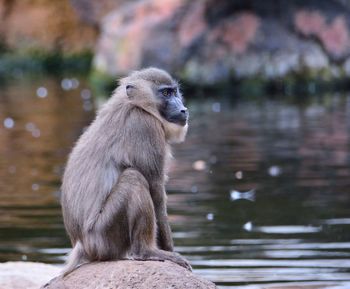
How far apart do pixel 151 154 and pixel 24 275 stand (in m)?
1.68

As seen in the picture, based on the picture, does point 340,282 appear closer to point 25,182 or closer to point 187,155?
point 25,182

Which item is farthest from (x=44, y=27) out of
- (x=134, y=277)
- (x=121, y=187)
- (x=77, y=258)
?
(x=134, y=277)

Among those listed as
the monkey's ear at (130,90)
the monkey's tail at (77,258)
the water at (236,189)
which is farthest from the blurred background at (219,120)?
the monkey's ear at (130,90)

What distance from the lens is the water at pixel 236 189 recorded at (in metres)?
10.3

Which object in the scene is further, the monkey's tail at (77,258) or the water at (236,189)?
the water at (236,189)

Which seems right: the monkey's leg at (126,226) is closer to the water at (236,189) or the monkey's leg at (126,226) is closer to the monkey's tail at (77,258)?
the monkey's tail at (77,258)

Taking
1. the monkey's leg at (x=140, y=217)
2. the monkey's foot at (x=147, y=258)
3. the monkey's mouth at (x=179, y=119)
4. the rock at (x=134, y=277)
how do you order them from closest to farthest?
the rock at (x=134, y=277), the monkey's leg at (x=140, y=217), the monkey's foot at (x=147, y=258), the monkey's mouth at (x=179, y=119)

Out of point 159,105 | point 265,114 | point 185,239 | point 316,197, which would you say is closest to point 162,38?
point 265,114

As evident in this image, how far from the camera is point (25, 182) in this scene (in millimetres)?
14844

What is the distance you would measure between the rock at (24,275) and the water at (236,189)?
68.9 inches

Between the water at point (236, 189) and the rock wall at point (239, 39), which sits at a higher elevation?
the rock wall at point (239, 39)

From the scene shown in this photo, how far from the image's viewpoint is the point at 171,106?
7094 millimetres

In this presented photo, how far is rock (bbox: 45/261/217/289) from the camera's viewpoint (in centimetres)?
641

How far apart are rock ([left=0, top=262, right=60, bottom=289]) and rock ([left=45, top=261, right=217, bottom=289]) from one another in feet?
3.49
